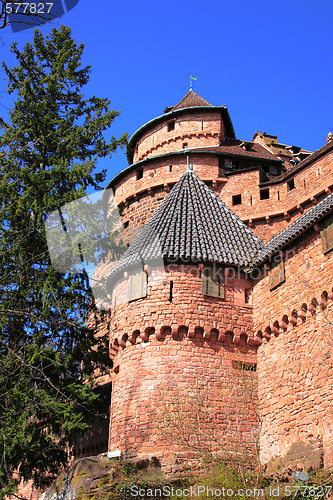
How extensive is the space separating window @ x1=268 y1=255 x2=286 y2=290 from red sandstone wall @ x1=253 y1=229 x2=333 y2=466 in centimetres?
12

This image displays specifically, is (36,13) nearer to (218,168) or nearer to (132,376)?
(132,376)

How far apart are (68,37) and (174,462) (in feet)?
51.9

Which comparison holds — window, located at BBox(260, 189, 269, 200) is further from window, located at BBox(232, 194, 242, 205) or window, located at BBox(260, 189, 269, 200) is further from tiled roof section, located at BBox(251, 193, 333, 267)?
tiled roof section, located at BBox(251, 193, 333, 267)

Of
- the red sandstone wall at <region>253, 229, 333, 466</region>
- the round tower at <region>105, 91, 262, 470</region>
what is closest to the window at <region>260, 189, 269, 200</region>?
the round tower at <region>105, 91, 262, 470</region>

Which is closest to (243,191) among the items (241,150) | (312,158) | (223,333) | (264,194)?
(264,194)

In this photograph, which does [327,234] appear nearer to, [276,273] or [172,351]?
[276,273]

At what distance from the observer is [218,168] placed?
25828mm

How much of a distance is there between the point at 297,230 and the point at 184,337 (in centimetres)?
349

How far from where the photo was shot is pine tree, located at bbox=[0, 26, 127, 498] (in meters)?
14.6

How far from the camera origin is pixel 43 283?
16359mm

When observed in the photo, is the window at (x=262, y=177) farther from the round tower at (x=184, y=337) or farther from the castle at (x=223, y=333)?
the round tower at (x=184, y=337)

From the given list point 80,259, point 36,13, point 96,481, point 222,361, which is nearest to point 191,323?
point 222,361

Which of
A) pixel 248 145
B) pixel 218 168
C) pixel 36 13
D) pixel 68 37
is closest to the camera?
pixel 36 13

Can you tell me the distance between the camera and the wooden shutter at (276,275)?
13.6m
